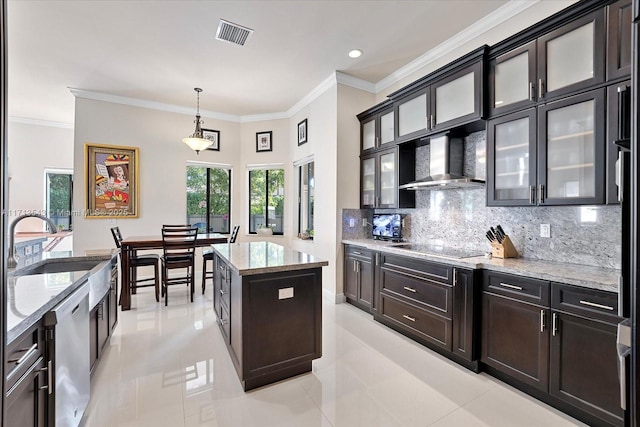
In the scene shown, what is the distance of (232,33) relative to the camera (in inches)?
128

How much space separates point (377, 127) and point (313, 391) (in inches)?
129

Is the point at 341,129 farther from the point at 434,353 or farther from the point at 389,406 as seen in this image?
the point at 389,406

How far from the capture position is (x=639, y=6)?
73 centimetres

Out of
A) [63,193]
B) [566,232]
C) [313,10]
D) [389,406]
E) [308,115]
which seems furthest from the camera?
[63,193]

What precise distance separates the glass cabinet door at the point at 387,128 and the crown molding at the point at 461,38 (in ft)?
2.25

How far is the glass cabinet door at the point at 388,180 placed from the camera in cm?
381

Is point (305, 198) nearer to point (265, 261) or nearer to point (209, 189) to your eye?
point (209, 189)

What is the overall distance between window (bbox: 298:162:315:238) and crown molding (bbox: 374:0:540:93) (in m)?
1.99

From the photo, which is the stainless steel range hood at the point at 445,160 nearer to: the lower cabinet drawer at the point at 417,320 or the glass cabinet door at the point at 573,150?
the glass cabinet door at the point at 573,150

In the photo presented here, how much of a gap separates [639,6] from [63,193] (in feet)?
27.6

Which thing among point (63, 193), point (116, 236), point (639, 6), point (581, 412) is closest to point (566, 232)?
point (581, 412)

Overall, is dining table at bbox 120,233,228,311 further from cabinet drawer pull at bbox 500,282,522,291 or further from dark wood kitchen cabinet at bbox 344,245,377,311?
cabinet drawer pull at bbox 500,282,522,291

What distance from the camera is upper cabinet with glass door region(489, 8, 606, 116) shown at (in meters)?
1.99

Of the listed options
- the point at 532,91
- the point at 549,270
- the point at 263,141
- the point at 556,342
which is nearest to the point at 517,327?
the point at 556,342
